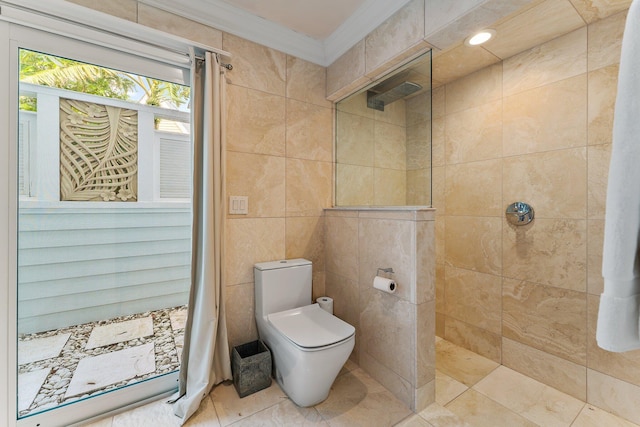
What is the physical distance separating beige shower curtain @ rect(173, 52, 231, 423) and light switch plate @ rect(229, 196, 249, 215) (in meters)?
0.16

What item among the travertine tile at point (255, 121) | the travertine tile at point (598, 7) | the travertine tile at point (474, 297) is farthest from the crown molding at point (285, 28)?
the travertine tile at point (474, 297)

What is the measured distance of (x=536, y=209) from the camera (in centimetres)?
184

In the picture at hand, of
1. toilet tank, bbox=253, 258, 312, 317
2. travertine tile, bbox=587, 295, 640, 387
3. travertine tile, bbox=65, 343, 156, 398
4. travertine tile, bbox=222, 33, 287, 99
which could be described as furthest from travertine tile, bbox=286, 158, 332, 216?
travertine tile, bbox=587, 295, 640, 387

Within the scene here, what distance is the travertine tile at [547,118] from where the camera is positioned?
1648 millimetres

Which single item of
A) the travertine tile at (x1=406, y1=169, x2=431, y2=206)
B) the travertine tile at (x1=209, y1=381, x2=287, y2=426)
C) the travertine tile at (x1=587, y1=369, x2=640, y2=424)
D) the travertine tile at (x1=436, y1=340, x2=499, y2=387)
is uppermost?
the travertine tile at (x1=406, y1=169, x2=431, y2=206)

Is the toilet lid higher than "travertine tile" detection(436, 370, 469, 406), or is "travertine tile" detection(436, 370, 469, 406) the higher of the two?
the toilet lid

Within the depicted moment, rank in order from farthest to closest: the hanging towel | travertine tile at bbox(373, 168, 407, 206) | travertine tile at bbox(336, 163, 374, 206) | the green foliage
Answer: travertine tile at bbox(336, 163, 374, 206) → travertine tile at bbox(373, 168, 407, 206) → the green foliage → the hanging towel

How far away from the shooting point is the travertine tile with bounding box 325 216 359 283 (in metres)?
2.02

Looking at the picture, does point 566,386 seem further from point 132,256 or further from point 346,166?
point 132,256

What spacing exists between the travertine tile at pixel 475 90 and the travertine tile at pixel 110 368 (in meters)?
2.86

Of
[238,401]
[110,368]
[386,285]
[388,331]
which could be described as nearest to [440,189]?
[386,285]

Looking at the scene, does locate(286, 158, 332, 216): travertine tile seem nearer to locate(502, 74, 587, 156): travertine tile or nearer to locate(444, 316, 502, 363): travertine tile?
locate(502, 74, 587, 156): travertine tile

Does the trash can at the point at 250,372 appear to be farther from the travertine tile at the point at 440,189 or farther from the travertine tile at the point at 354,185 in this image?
the travertine tile at the point at 440,189

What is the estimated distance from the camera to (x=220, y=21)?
179cm
